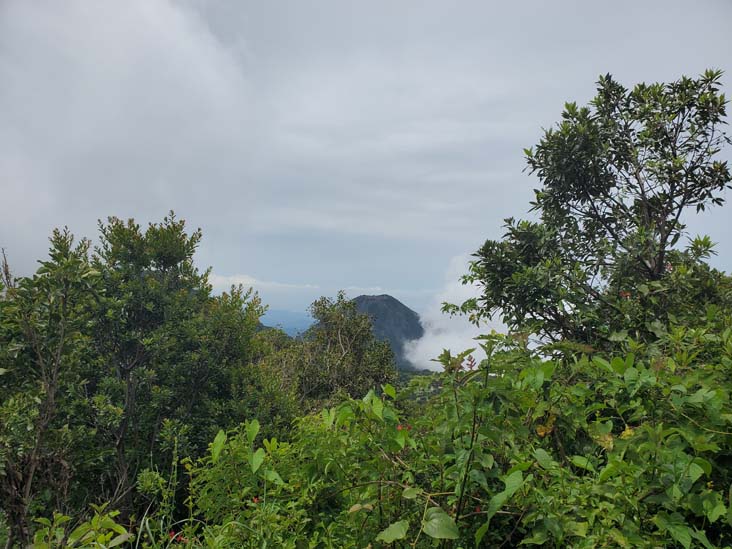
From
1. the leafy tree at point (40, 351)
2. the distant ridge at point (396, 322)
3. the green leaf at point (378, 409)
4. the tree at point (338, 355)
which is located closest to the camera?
the green leaf at point (378, 409)

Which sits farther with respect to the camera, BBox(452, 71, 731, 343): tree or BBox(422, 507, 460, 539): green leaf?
BBox(452, 71, 731, 343): tree

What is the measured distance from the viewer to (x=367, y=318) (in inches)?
886

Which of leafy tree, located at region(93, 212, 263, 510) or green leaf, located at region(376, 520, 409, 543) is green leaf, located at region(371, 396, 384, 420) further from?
leafy tree, located at region(93, 212, 263, 510)

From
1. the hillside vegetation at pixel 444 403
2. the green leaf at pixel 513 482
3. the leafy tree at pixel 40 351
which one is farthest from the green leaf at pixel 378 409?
the leafy tree at pixel 40 351

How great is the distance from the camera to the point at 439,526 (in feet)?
4.83

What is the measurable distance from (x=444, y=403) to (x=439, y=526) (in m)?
0.59

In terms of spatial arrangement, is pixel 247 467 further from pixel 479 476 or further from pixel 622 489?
pixel 622 489

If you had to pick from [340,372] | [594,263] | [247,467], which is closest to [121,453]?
[247,467]

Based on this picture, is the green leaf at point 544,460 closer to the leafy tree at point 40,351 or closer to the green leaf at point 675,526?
the green leaf at point 675,526

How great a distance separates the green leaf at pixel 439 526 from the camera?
1.44 metres

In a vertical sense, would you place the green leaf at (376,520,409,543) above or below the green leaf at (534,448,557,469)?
below

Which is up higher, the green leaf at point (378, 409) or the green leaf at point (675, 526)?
the green leaf at point (378, 409)

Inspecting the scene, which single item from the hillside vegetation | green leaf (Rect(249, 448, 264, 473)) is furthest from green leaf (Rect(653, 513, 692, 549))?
green leaf (Rect(249, 448, 264, 473))

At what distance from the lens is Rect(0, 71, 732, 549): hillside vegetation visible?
167 centimetres
